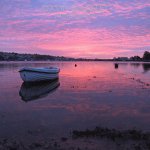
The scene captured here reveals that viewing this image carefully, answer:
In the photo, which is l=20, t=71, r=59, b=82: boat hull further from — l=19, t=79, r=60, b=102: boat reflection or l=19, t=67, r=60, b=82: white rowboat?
l=19, t=79, r=60, b=102: boat reflection

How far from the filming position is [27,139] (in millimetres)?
11516

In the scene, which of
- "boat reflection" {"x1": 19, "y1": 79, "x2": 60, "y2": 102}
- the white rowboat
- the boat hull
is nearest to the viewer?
"boat reflection" {"x1": 19, "y1": 79, "x2": 60, "y2": 102}

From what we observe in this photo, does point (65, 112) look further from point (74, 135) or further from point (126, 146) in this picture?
point (126, 146)

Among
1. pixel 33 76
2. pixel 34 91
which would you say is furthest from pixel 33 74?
pixel 34 91

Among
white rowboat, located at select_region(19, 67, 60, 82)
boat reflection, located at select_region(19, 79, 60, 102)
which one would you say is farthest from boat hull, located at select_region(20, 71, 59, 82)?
boat reflection, located at select_region(19, 79, 60, 102)

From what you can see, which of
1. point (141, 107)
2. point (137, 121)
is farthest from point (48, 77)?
point (137, 121)

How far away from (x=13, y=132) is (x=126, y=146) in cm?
476

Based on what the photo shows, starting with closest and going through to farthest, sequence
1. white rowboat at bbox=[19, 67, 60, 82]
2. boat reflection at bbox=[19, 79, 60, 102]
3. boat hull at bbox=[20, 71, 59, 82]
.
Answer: boat reflection at bbox=[19, 79, 60, 102] < white rowboat at bbox=[19, 67, 60, 82] < boat hull at bbox=[20, 71, 59, 82]

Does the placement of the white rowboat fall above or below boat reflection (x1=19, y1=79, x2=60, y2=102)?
above

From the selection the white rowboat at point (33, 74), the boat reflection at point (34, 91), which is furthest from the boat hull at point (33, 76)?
the boat reflection at point (34, 91)

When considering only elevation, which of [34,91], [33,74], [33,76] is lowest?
[34,91]

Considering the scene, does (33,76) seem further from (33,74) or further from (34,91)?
(34,91)

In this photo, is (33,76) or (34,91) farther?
(33,76)

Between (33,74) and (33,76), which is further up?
(33,74)
